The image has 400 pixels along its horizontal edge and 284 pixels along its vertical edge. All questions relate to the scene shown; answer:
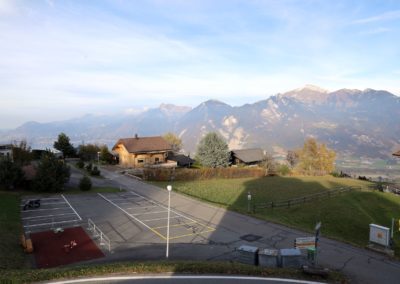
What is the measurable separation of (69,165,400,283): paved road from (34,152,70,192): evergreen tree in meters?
16.8

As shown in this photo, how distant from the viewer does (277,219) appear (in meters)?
29.3

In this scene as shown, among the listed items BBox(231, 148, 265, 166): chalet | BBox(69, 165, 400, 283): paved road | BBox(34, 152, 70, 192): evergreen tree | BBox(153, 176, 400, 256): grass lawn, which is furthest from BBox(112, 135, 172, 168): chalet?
BBox(69, 165, 400, 283): paved road

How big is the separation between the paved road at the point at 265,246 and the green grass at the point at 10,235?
6.42 metres

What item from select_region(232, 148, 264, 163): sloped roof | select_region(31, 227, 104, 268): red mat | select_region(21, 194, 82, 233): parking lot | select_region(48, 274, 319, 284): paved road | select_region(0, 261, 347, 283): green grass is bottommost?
select_region(21, 194, 82, 233): parking lot

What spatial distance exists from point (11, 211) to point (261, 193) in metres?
28.7

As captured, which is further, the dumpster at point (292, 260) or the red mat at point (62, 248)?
the red mat at point (62, 248)

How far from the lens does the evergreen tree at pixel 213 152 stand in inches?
2776

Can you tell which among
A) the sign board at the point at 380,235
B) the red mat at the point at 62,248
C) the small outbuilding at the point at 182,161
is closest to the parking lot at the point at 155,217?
the red mat at the point at 62,248

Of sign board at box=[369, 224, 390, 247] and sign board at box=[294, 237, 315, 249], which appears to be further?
sign board at box=[369, 224, 390, 247]

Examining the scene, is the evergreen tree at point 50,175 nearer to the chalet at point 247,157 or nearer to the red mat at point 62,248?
the red mat at point 62,248

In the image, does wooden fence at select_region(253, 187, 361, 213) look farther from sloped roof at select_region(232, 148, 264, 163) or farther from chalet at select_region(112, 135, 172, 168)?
sloped roof at select_region(232, 148, 264, 163)

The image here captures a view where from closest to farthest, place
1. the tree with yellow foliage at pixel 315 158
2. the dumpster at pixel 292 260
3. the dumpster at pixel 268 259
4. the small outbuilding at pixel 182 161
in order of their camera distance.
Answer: the dumpster at pixel 292 260 → the dumpster at pixel 268 259 → the small outbuilding at pixel 182 161 → the tree with yellow foliage at pixel 315 158

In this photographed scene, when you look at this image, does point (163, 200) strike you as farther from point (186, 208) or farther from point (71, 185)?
point (71, 185)

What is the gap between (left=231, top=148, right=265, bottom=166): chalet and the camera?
79.3m
